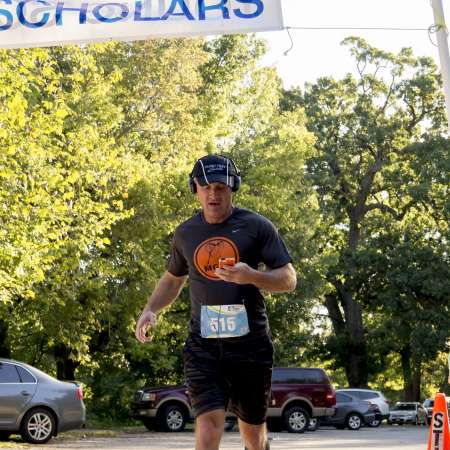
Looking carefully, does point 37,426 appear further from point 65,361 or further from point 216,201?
point 216,201

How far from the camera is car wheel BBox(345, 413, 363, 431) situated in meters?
38.7

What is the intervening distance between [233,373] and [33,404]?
15129 millimetres

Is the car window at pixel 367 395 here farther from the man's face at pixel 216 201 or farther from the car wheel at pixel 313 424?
the man's face at pixel 216 201

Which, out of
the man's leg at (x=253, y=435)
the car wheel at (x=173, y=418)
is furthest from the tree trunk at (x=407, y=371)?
the man's leg at (x=253, y=435)

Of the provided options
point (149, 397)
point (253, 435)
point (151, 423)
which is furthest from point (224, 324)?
point (151, 423)

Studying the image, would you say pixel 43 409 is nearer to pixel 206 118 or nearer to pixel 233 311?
pixel 233 311

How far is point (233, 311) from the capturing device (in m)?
6.17

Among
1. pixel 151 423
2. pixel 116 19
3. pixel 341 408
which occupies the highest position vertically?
pixel 116 19

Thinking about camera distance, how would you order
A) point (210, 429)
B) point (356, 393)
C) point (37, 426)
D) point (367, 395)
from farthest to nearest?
1. point (367, 395)
2. point (356, 393)
3. point (37, 426)
4. point (210, 429)

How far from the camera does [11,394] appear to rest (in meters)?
20.6

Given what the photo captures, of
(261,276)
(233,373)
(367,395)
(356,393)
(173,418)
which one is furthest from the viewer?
(367,395)

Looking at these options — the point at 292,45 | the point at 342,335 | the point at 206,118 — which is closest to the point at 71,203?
the point at 206,118

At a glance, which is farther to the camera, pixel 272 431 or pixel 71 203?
pixel 272 431

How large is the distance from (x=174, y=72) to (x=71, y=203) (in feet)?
35.8
